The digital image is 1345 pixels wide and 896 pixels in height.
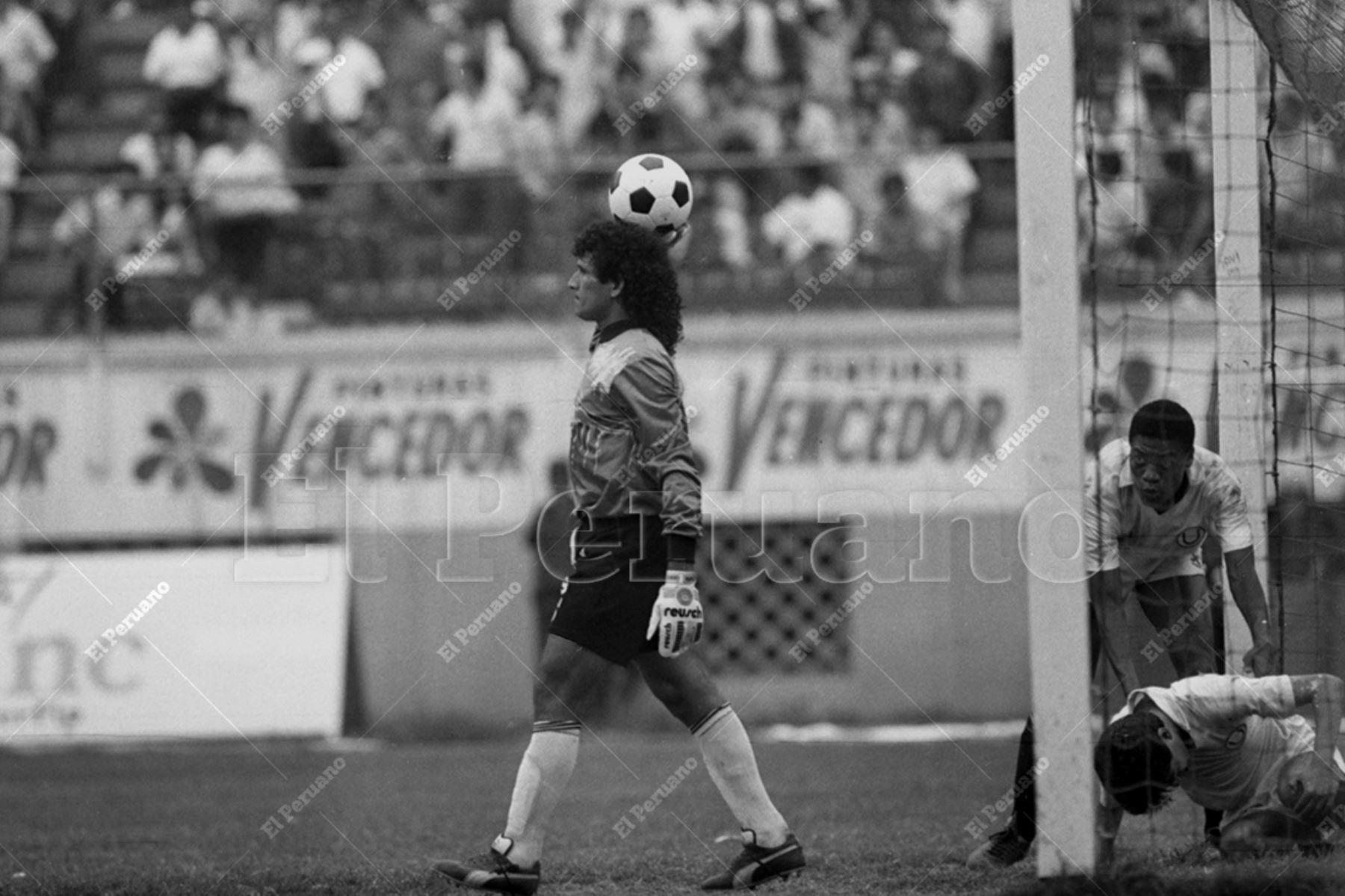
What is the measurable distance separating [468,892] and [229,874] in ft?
3.78

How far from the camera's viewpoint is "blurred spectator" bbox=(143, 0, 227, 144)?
16.3 meters

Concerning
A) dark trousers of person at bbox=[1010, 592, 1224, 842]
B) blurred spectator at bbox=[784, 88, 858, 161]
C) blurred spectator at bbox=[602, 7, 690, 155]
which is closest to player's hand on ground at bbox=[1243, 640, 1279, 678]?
dark trousers of person at bbox=[1010, 592, 1224, 842]

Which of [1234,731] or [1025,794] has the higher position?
[1234,731]

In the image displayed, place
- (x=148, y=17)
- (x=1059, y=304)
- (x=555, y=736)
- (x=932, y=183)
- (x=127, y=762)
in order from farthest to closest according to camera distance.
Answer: (x=148, y=17) → (x=932, y=183) → (x=127, y=762) → (x=555, y=736) → (x=1059, y=304)

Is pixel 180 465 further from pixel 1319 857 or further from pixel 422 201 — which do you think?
pixel 1319 857

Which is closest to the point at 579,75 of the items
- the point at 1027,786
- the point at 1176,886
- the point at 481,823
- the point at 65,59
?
the point at 65,59

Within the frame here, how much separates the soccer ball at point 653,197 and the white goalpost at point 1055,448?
1.76m

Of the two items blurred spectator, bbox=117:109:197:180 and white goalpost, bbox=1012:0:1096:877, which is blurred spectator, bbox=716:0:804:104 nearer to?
blurred spectator, bbox=117:109:197:180

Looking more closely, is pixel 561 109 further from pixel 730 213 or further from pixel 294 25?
pixel 294 25

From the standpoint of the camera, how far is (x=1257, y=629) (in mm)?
7172

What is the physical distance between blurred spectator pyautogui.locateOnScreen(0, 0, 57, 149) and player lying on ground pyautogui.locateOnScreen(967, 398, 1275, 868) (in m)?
12.5

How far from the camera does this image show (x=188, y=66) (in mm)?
16609

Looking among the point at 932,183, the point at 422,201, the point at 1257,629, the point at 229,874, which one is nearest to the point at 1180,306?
the point at 932,183

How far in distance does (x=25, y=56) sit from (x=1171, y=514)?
13260mm
